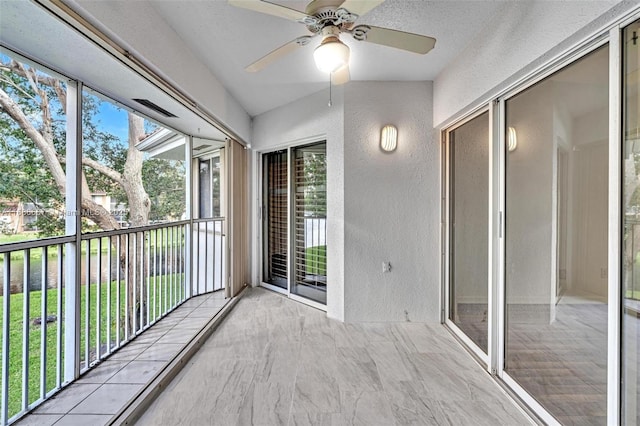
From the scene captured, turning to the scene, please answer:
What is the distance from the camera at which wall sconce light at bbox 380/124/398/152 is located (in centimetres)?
344

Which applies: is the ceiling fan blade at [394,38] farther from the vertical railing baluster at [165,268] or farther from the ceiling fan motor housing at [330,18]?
the vertical railing baluster at [165,268]

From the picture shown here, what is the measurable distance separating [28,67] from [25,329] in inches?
62.0

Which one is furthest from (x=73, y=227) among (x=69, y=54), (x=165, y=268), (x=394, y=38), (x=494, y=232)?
(x=494, y=232)

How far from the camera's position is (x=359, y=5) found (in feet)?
5.01

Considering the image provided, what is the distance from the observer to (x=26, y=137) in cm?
197

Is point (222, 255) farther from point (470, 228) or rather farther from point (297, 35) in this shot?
point (470, 228)

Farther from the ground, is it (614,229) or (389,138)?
(389,138)

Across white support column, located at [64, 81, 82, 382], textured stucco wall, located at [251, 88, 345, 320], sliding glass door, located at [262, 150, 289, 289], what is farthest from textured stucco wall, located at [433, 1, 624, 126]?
white support column, located at [64, 81, 82, 382]

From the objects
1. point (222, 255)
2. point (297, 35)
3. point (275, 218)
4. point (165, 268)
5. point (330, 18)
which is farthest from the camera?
point (275, 218)

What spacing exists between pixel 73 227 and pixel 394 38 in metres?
2.36

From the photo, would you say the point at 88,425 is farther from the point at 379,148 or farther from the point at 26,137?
the point at 379,148

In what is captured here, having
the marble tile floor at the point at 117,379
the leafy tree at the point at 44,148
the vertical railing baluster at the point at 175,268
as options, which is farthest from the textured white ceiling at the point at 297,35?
the marble tile floor at the point at 117,379

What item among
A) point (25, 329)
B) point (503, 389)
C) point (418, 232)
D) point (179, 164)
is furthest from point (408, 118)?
point (25, 329)

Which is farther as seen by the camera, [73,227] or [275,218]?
[275,218]
